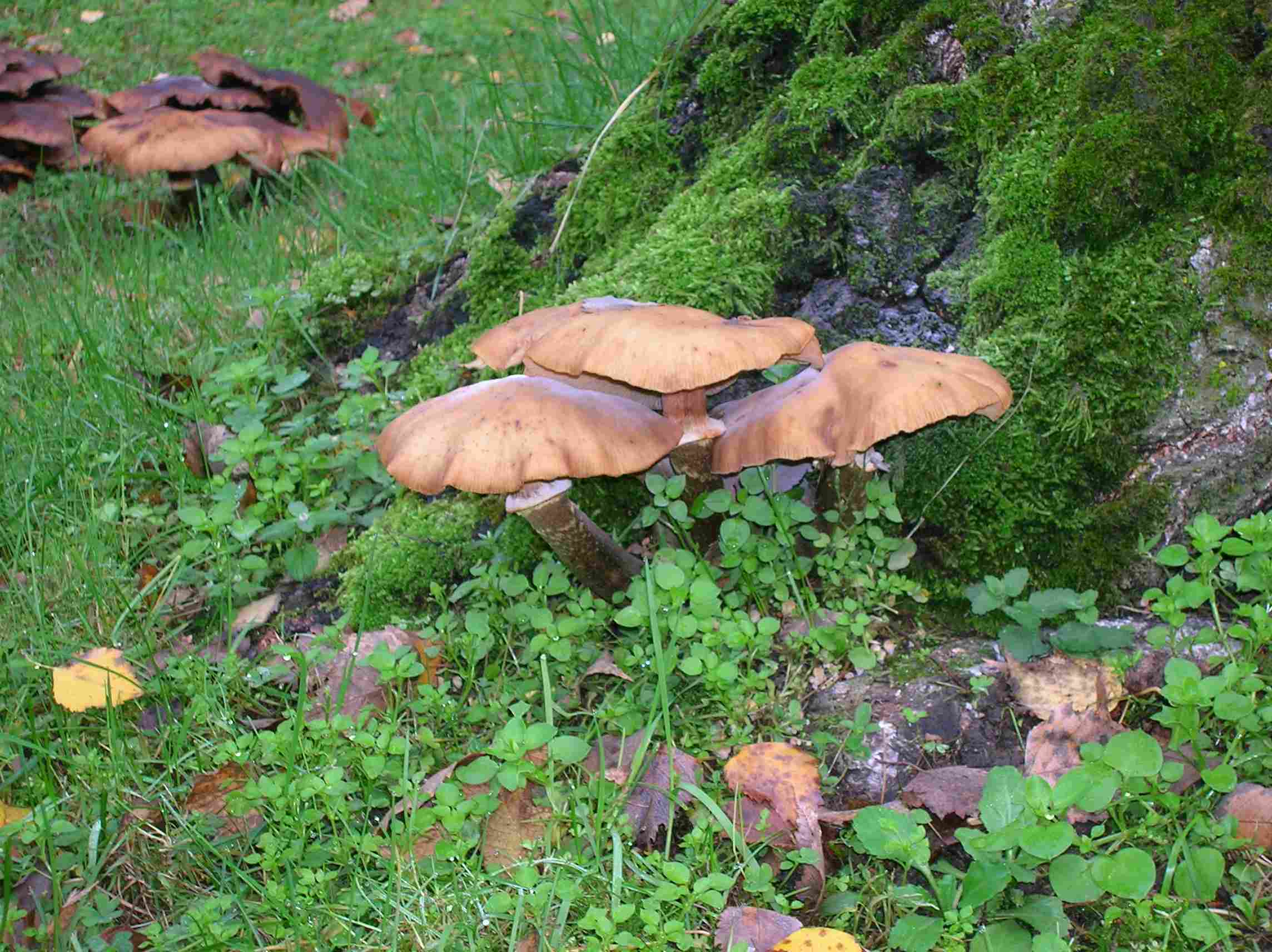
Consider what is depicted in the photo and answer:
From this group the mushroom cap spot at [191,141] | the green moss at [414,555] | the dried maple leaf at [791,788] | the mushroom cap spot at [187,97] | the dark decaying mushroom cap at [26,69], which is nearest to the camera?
the dried maple leaf at [791,788]

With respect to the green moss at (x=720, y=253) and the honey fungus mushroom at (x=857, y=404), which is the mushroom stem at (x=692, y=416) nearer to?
the honey fungus mushroom at (x=857, y=404)

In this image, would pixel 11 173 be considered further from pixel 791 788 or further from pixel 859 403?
pixel 791 788

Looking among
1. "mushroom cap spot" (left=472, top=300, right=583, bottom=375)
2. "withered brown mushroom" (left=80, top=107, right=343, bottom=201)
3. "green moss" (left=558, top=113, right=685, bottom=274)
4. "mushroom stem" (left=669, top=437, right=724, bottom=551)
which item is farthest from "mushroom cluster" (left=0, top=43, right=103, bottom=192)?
"mushroom stem" (left=669, top=437, right=724, bottom=551)

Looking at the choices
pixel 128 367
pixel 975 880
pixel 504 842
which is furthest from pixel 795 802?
pixel 128 367

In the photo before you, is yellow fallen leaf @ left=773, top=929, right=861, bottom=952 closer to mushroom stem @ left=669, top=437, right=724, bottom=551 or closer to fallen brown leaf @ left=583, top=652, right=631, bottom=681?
fallen brown leaf @ left=583, top=652, right=631, bottom=681

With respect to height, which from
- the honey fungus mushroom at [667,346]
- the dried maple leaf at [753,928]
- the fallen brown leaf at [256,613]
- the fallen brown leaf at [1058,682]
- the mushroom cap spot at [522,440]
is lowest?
the fallen brown leaf at [256,613]

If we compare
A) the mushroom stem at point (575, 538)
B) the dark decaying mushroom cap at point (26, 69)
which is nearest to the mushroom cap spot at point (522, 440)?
the mushroom stem at point (575, 538)
